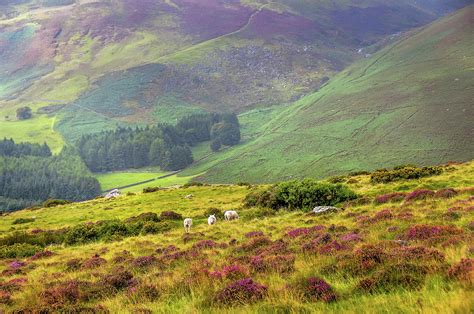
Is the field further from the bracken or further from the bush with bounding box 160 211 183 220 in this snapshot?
the bush with bounding box 160 211 183 220

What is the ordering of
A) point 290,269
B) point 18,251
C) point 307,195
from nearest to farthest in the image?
point 290,269 < point 18,251 < point 307,195

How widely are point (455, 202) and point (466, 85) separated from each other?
13661 cm

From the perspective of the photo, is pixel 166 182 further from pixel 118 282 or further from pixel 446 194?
pixel 118 282

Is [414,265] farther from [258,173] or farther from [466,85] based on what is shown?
[466,85]

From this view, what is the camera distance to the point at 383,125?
141 meters

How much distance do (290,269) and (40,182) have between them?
167494 mm

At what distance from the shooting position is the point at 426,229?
50.6ft

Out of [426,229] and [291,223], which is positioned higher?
[426,229]

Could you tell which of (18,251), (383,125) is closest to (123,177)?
(383,125)

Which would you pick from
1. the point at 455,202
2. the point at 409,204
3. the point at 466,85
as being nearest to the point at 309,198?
the point at 409,204

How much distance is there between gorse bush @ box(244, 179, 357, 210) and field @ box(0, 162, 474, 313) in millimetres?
4318

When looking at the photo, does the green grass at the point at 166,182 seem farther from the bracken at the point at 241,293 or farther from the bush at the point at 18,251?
the bracken at the point at 241,293

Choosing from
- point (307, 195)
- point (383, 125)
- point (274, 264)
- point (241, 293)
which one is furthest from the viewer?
point (383, 125)

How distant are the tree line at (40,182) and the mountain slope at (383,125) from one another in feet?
169
